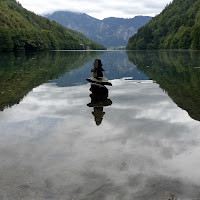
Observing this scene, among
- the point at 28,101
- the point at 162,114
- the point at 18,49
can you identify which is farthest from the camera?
the point at 18,49

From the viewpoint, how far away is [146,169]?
9055 millimetres

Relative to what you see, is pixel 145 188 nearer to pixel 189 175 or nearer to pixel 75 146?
pixel 189 175

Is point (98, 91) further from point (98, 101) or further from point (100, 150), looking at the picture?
point (100, 150)

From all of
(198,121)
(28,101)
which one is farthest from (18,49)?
(198,121)

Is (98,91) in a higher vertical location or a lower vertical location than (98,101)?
higher

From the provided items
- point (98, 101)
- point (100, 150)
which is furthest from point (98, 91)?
point (100, 150)

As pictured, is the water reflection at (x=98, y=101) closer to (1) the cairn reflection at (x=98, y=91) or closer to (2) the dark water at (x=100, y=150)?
(1) the cairn reflection at (x=98, y=91)

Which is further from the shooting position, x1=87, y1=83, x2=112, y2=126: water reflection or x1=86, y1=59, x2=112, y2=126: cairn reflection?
x1=86, y1=59, x2=112, y2=126: cairn reflection

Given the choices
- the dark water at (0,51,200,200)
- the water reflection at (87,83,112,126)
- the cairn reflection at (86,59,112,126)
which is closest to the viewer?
the dark water at (0,51,200,200)

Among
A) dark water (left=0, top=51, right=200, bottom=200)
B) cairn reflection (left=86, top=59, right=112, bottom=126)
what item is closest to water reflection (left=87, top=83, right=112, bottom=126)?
cairn reflection (left=86, top=59, right=112, bottom=126)

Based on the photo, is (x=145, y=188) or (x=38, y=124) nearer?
A: (x=145, y=188)

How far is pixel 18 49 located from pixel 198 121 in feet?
500

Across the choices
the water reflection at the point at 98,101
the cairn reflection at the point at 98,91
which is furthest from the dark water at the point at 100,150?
the cairn reflection at the point at 98,91

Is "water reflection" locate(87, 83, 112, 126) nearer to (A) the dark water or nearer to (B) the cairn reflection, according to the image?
(B) the cairn reflection
